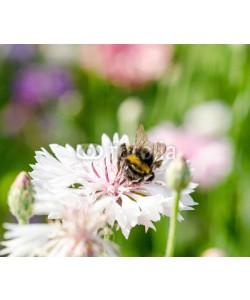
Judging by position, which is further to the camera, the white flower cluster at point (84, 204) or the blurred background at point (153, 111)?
the blurred background at point (153, 111)

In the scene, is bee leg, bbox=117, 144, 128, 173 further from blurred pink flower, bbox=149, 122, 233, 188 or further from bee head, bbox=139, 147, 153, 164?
blurred pink flower, bbox=149, 122, 233, 188

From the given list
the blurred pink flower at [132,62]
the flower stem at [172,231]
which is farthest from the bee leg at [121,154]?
the blurred pink flower at [132,62]

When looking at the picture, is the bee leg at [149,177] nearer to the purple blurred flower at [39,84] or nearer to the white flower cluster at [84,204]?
the white flower cluster at [84,204]

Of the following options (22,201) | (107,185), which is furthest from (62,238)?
(107,185)

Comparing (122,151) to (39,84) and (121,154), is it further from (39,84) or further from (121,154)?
(39,84)

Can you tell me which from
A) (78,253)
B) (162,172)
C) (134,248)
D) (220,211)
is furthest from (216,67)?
(78,253)

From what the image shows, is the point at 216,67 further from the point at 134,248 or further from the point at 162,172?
the point at 162,172
